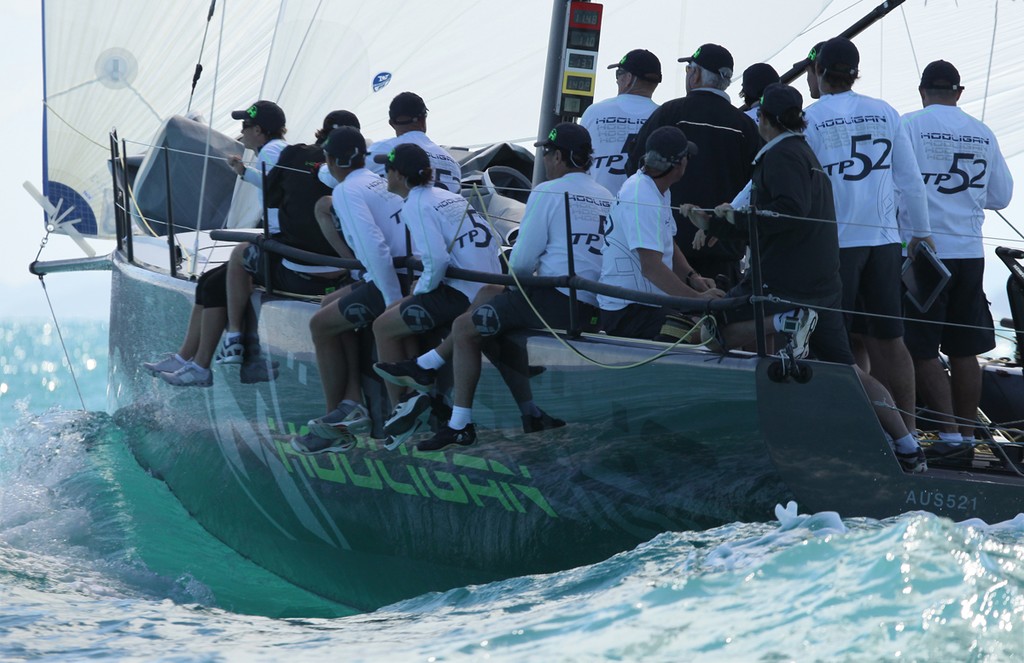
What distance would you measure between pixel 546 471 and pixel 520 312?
0.57 meters

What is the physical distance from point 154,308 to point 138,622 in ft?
10.4

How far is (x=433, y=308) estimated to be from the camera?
5.00 metres

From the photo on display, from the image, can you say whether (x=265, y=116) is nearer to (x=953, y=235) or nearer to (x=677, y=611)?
(x=953, y=235)

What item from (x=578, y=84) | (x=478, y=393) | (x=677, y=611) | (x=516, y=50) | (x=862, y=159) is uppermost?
(x=516, y=50)

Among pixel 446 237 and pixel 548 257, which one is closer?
pixel 548 257

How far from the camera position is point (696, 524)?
426 cm

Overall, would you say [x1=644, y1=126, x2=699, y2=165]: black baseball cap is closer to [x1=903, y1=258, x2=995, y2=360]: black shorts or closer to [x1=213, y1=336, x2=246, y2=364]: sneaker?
[x1=903, y1=258, x2=995, y2=360]: black shorts

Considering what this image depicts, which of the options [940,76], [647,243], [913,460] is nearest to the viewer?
[913,460]

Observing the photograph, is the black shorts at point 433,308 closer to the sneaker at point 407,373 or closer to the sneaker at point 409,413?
the sneaker at point 407,373

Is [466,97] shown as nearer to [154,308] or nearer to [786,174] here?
[154,308]

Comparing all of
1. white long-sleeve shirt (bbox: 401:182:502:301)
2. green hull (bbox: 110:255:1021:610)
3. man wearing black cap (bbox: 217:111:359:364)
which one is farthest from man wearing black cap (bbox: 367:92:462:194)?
green hull (bbox: 110:255:1021:610)

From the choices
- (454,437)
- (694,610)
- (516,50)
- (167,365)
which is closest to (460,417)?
(454,437)

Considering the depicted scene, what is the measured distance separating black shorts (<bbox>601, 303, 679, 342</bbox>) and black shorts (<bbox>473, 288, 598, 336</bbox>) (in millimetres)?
123

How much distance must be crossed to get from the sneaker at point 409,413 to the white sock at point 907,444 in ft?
5.67
